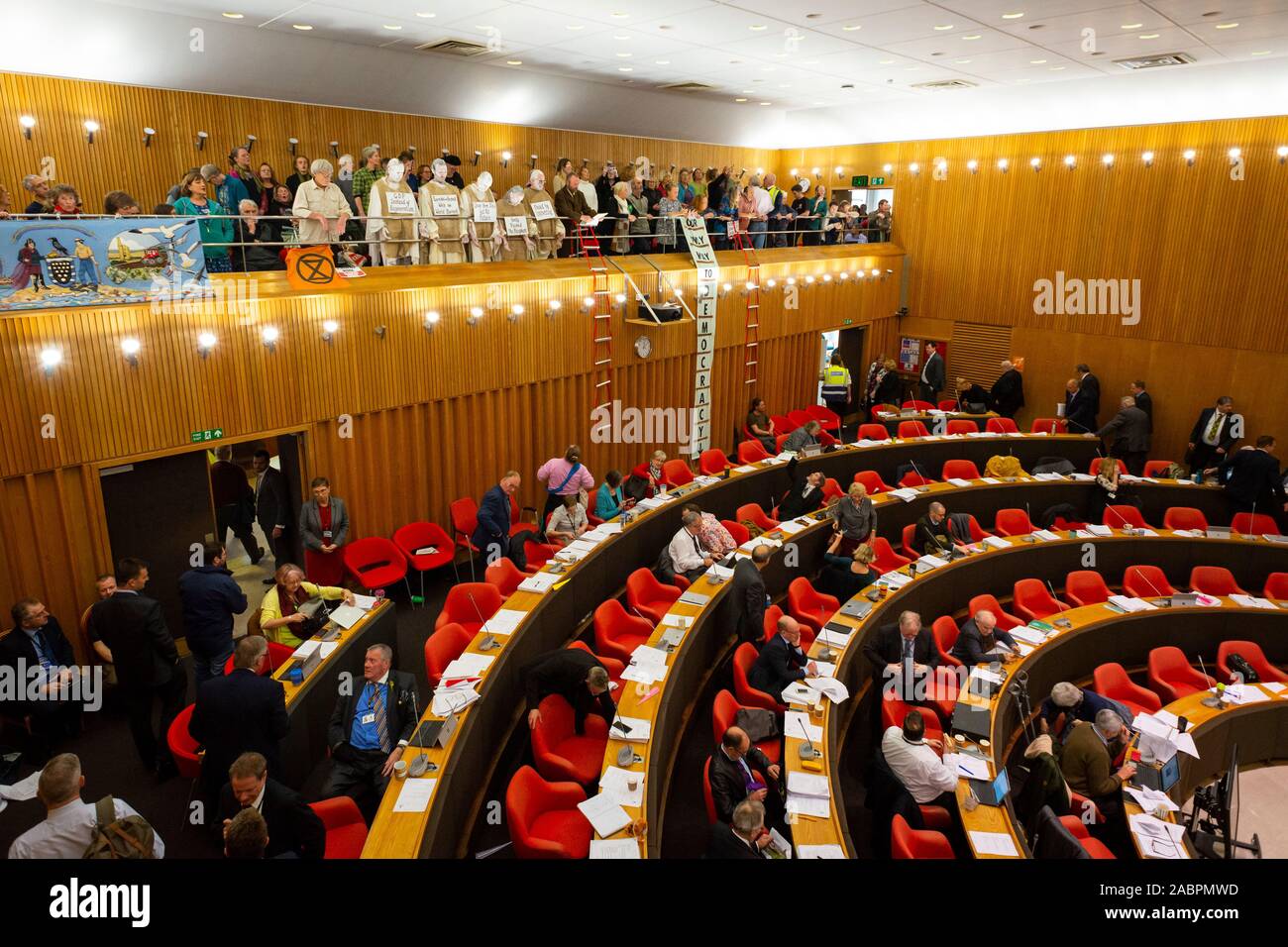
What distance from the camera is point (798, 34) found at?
1133 centimetres

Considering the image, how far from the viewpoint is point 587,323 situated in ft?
41.4

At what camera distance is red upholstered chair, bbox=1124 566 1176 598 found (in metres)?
9.67

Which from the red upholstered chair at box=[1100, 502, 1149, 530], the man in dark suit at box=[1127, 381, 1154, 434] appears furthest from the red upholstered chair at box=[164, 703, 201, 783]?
the man in dark suit at box=[1127, 381, 1154, 434]

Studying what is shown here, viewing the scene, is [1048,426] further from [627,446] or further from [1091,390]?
[627,446]

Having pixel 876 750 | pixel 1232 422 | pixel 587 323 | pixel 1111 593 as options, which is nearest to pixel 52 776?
pixel 876 750

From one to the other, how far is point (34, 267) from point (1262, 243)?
18.5 m

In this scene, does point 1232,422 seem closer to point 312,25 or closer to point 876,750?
point 876,750

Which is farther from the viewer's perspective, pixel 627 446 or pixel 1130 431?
pixel 1130 431

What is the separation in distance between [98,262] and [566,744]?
6.18 metres

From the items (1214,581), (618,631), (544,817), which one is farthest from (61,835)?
(1214,581)

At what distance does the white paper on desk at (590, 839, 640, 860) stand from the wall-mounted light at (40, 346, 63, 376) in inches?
255

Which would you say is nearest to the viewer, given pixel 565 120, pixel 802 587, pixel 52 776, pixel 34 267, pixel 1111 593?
pixel 52 776

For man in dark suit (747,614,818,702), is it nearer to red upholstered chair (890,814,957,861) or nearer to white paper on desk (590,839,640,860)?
red upholstered chair (890,814,957,861)
